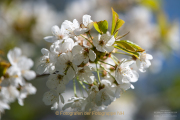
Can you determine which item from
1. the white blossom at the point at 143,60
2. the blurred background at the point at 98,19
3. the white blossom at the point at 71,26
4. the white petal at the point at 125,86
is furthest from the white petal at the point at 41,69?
the blurred background at the point at 98,19

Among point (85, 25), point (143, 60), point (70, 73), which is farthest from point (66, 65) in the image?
point (143, 60)

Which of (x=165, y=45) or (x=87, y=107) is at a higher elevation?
(x=165, y=45)

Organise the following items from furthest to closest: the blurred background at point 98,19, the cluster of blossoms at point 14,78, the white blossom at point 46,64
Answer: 1. the blurred background at point 98,19
2. the cluster of blossoms at point 14,78
3. the white blossom at point 46,64

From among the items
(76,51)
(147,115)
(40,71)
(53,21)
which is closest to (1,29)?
(53,21)

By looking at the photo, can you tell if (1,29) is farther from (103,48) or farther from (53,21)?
(103,48)

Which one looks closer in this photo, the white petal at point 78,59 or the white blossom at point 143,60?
the white petal at point 78,59

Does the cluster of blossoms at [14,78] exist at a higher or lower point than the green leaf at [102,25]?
lower

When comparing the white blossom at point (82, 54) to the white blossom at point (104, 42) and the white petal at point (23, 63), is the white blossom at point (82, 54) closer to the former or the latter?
the white blossom at point (104, 42)

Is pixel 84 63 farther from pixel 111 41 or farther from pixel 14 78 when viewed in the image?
pixel 14 78

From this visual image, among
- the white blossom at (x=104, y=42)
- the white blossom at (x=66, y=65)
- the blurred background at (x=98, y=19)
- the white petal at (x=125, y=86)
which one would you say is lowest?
the white petal at (x=125, y=86)
